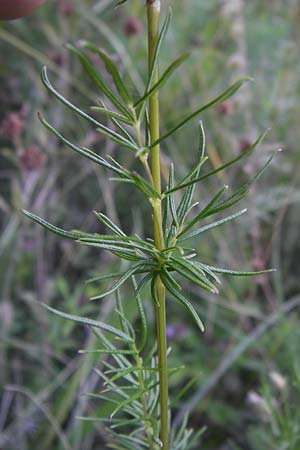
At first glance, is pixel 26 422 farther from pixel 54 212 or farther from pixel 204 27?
pixel 204 27

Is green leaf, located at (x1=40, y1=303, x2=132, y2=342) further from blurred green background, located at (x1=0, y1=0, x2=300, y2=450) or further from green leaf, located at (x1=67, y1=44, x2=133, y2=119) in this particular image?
blurred green background, located at (x1=0, y1=0, x2=300, y2=450)

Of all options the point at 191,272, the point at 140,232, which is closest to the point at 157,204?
the point at 191,272

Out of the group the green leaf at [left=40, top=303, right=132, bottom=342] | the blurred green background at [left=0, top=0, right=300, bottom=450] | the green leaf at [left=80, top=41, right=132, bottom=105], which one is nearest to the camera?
the green leaf at [left=80, top=41, right=132, bottom=105]

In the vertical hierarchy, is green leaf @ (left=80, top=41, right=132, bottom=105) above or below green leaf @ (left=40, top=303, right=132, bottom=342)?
above

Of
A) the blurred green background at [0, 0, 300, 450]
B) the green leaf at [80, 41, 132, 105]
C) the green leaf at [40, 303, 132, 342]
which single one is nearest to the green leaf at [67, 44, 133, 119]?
the green leaf at [80, 41, 132, 105]

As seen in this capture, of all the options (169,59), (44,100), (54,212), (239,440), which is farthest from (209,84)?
(239,440)

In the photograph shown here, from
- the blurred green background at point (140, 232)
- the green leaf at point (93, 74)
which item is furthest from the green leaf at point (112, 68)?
the blurred green background at point (140, 232)

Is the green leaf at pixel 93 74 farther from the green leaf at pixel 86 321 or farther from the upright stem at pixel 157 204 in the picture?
the green leaf at pixel 86 321
